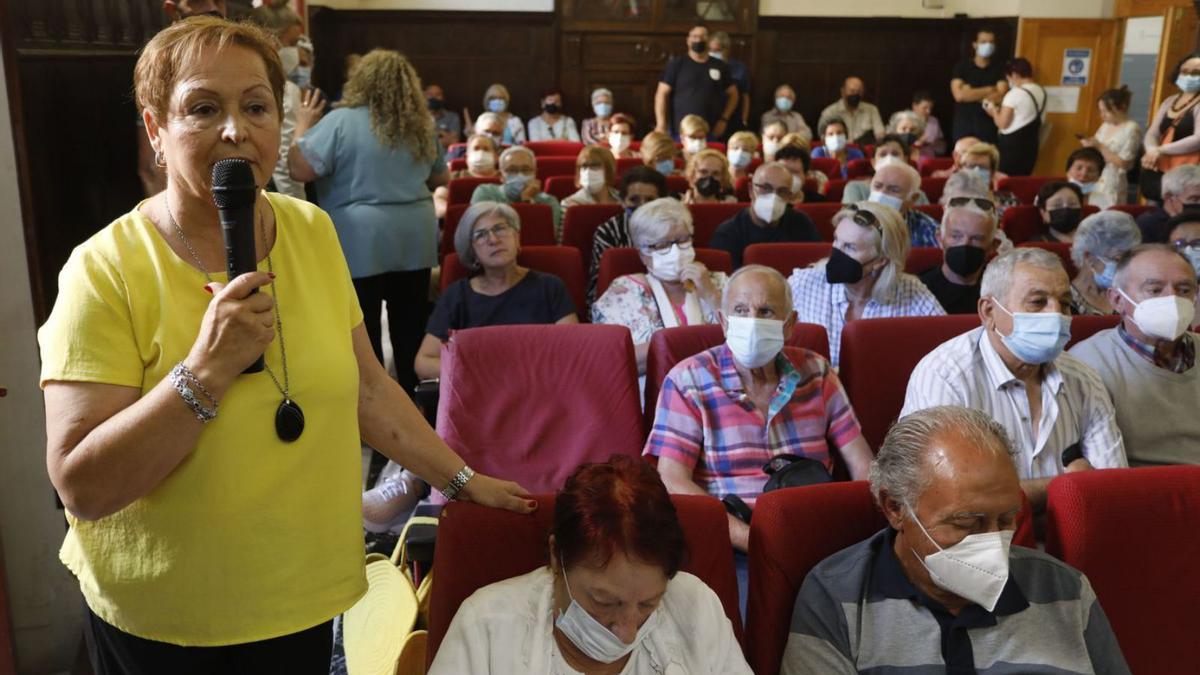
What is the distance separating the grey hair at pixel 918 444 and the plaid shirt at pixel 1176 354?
1.21m

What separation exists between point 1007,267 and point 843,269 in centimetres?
88

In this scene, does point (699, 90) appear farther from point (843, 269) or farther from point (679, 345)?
point (679, 345)

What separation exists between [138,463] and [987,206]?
11.5ft

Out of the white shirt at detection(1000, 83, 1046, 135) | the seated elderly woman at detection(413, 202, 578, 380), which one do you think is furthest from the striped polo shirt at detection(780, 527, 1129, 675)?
the white shirt at detection(1000, 83, 1046, 135)

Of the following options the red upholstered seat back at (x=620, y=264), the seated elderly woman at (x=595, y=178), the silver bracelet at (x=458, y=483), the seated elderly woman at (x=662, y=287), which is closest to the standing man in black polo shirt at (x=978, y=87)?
the seated elderly woman at (x=595, y=178)

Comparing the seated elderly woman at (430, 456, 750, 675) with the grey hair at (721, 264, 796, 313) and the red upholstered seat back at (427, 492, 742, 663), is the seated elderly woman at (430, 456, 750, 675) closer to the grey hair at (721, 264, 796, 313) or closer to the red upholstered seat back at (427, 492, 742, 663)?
the red upholstered seat back at (427, 492, 742, 663)

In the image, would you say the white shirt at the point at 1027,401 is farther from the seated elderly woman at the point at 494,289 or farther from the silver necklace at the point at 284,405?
the silver necklace at the point at 284,405

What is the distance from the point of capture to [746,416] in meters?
2.53

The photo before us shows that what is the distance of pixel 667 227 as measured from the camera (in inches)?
147

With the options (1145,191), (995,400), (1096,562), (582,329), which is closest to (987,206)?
(995,400)

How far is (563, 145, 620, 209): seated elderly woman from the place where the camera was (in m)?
5.53

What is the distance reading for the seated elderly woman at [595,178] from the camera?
18.1ft

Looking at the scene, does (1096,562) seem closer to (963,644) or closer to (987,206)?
(963,644)

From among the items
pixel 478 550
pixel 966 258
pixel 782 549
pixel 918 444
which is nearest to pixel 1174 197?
pixel 966 258
